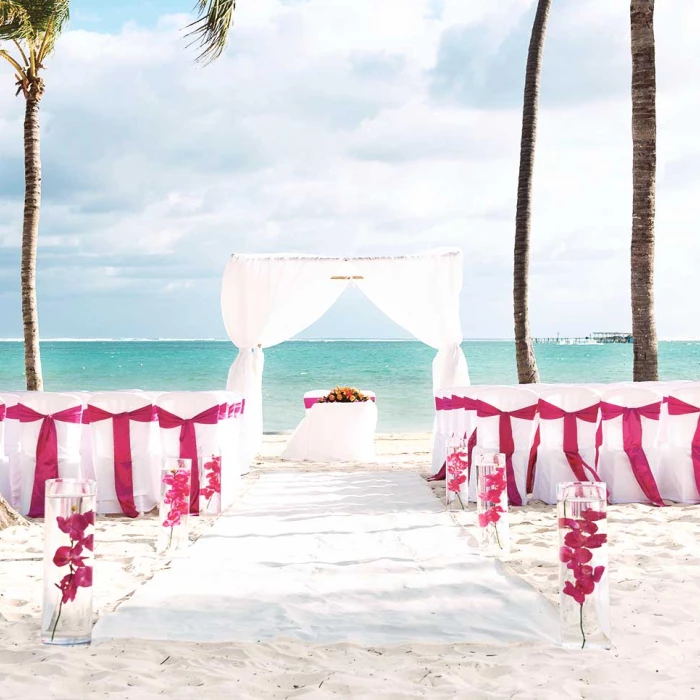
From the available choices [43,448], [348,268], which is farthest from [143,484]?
[348,268]

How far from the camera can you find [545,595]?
12.6 feet

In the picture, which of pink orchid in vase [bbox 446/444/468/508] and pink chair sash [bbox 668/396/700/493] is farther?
pink chair sash [bbox 668/396/700/493]

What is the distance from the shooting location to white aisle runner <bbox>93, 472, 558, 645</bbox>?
3.30 m

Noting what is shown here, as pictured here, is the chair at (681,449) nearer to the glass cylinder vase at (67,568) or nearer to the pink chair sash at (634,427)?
the pink chair sash at (634,427)

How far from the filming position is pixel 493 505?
15.6ft

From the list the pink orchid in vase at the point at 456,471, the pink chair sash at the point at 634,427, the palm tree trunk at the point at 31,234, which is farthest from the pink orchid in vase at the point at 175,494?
the palm tree trunk at the point at 31,234

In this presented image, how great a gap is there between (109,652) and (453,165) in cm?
4609

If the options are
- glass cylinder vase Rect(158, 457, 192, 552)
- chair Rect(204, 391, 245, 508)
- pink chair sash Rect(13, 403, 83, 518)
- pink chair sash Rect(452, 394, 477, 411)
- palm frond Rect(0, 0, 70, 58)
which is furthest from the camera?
palm frond Rect(0, 0, 70, 58)

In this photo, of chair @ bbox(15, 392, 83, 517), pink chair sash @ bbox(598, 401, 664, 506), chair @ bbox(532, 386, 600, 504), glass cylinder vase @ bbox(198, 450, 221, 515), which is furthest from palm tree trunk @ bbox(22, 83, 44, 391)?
pink chair sash @ bbox(598, 401, 664, 506)

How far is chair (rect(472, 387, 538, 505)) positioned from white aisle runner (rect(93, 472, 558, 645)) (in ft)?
2.57

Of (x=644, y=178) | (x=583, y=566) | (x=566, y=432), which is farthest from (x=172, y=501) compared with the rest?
(x=644, y=178)

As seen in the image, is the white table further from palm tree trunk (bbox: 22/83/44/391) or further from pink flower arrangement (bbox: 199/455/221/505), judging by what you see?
pink flower arrangement (bbox: 199/455/221/505)

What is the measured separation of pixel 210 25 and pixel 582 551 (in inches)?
323

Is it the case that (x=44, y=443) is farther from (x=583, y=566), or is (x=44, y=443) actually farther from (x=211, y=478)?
(x=583, y=566)
